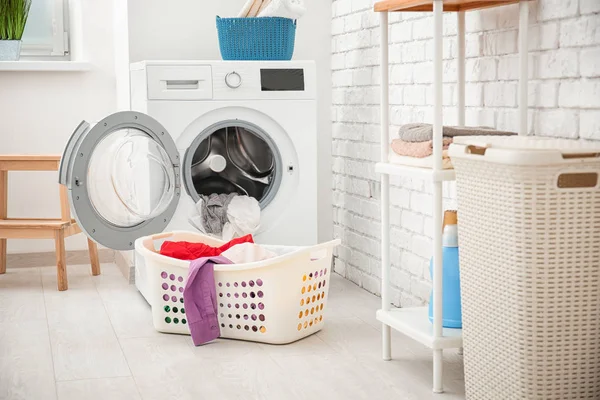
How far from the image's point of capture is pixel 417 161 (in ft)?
7.24

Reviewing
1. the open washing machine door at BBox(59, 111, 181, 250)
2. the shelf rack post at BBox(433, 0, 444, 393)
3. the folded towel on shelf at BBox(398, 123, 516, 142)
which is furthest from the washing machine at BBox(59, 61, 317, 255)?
the shelf rack post at BBox(433, 0, 444, 393)

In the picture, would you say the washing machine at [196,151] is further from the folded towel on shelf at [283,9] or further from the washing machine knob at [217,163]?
the folded towel on shelf at [283,9]

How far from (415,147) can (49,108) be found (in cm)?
236

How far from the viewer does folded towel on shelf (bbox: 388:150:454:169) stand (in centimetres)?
212

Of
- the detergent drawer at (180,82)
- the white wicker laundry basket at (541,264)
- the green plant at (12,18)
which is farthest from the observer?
the green plant at (12,18)

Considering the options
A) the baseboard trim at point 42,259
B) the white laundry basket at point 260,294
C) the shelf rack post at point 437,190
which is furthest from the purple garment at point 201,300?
the baseboard trim at point 42,259

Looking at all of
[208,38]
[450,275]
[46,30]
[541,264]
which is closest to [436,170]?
[450,275]

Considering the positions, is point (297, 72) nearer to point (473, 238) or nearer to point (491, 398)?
point (473, 238)

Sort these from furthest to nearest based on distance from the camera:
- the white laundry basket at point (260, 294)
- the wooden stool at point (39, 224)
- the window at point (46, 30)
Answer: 1. the window at point (46, 30)
2. the wooden stool at point (39, 224)
3. the white laundry basket at point (260, 294)

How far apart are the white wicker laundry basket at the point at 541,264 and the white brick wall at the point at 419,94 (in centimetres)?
30

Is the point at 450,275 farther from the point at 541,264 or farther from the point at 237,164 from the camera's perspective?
the point at 237,164

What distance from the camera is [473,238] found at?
1933mm

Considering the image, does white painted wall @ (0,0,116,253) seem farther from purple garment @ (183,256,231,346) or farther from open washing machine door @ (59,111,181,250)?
purple garment @ (183,256,231,346)

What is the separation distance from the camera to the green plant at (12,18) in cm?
391
